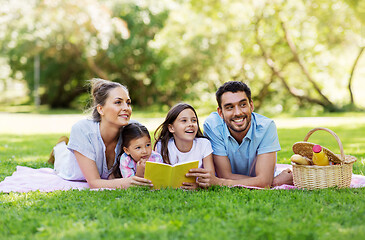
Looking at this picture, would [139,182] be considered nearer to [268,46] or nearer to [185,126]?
[185,126]

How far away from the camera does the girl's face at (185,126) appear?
483 centimetres

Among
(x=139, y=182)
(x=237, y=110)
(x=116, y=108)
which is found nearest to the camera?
(x=139, y=182)

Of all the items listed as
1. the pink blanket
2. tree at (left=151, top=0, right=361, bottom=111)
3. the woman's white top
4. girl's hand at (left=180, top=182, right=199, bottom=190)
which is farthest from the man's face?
tree at (left=151, top=0, right=361, bottom=111)

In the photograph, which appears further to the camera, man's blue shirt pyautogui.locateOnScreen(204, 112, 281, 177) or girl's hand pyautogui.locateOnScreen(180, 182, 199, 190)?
man's blue shirt pyautogui.locateOnScreen(204, 112, 281, 177)

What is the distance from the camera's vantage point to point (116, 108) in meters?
4.82

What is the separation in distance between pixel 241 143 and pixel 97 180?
1783mm

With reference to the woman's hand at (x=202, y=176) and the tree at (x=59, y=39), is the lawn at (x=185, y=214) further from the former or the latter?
the tree at (x=59, y=39)

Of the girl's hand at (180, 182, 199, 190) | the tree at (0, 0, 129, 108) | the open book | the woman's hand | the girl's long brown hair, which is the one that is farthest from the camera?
the tree at (0, 0, 129, 108)

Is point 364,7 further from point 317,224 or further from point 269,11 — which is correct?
point 317,224

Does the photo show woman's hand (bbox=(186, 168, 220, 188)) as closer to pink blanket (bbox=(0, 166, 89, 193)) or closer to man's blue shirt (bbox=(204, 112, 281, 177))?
man's blue shirt (bbox=(204, 112, 281, 177))

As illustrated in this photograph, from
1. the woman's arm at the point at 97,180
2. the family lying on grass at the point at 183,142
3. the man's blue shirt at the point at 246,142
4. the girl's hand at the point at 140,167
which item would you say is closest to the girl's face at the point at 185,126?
the family lying on grass at the point at 183,142

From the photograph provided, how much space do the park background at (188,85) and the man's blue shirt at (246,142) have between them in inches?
24.3

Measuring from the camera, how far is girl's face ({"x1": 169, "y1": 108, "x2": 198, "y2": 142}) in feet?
15.9

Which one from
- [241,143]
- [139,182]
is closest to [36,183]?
[139,182]
